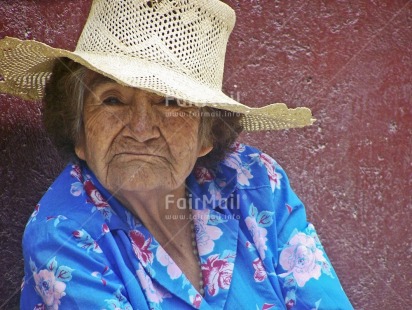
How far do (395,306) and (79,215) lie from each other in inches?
61.6

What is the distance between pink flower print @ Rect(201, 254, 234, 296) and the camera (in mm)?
2379

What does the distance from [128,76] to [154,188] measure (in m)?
0.36

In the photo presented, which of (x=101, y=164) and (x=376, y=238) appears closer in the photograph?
(x=101, y=164)

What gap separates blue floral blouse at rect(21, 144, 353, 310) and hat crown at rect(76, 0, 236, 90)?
0.40 meters

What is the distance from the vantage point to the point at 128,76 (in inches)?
83.5

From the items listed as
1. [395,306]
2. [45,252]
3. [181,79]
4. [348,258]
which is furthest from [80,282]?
[395,306]

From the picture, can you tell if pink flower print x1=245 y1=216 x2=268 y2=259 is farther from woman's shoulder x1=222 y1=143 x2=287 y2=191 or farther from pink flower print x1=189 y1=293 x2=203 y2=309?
pink flower print x1=189 y1=293 x2=203 y2=309

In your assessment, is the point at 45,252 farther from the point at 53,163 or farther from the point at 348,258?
the point at 348,258

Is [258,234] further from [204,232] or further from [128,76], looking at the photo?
[128,76]

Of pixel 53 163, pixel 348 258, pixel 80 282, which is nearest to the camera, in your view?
pixel 80 282

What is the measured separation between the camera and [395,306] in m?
3.24

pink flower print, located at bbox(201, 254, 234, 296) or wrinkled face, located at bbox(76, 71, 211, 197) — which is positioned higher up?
wrinkled face, located at bbox(76, 71, 211, 197)

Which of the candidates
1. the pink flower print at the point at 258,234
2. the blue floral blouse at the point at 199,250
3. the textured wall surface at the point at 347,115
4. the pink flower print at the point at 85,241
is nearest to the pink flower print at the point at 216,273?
the blue floral blouse at the point at 199,250

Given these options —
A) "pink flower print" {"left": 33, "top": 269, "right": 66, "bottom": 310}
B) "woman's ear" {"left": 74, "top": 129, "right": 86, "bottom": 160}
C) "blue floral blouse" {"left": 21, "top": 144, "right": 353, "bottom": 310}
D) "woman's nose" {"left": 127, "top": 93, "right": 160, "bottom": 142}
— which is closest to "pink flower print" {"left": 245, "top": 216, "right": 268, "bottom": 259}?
"blue floral blouse" {"left": 21, "top": 144, "right": 353, "bottom": 310}
